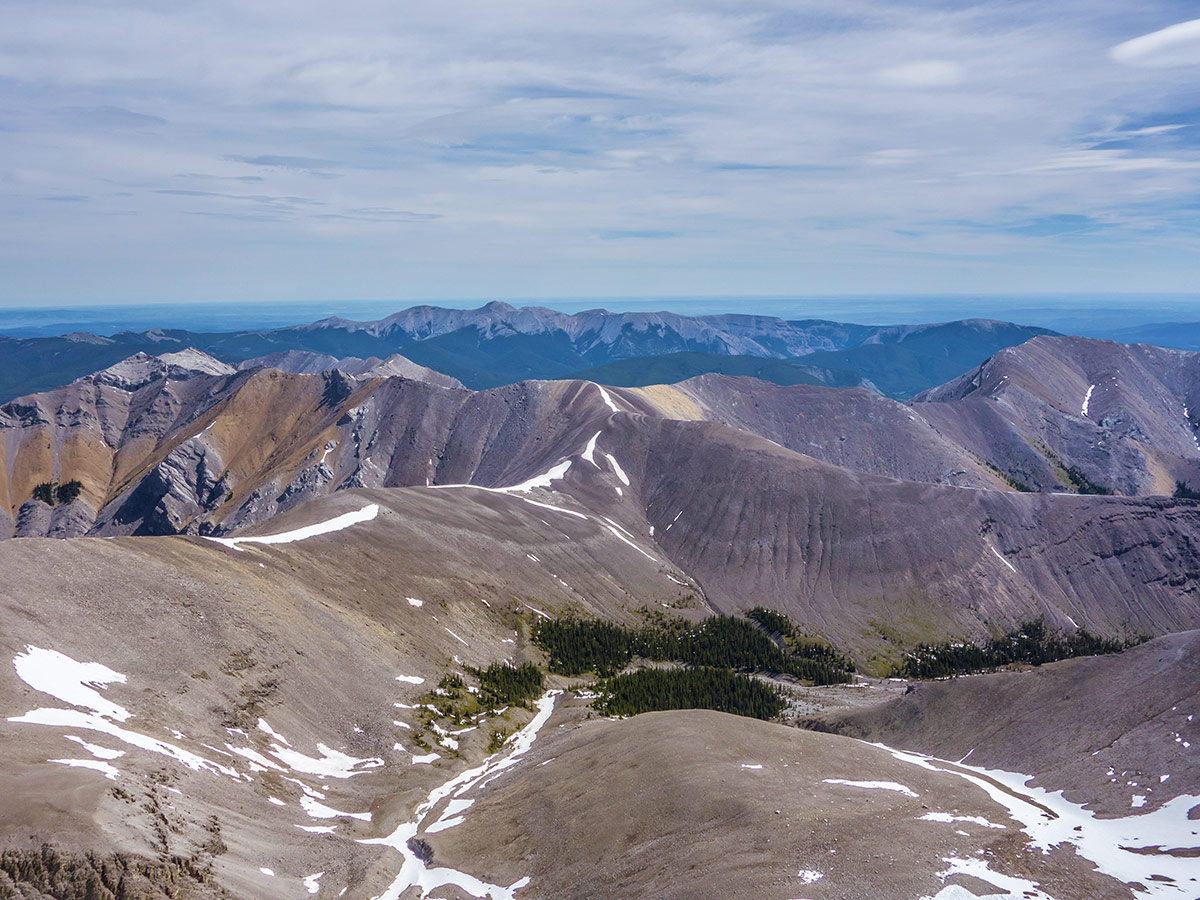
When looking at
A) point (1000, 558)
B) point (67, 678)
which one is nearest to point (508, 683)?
point (67, 678)

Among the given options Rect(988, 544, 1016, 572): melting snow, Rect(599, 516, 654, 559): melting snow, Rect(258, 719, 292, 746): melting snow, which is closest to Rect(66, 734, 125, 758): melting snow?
Rect(258, 719, 292, 746): melting snow

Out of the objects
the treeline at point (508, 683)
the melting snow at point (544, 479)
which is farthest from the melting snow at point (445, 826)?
the melting snow at point (544, 479)

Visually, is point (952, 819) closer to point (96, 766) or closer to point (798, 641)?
point (96, 766)

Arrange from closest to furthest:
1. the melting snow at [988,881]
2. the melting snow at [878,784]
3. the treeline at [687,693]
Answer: the melting snow at [988,881] → the melting snow at [878,784] → the treeline at [687,693]

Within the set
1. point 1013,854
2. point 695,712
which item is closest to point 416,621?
point 695,712

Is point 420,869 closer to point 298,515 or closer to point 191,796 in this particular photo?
point 191,796

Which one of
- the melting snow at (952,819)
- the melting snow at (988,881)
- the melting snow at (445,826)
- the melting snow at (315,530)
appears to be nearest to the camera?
the melting snow at (988,881)

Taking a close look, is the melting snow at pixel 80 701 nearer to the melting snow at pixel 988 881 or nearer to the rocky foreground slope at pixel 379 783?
the rocky foreground slope at pixel 379 783
